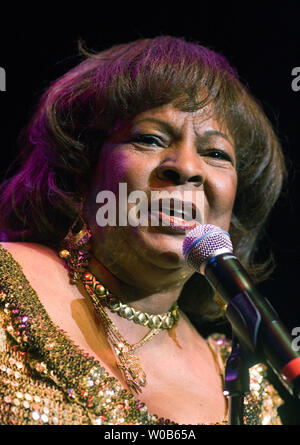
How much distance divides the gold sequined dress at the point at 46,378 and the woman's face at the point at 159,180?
322 millimetres

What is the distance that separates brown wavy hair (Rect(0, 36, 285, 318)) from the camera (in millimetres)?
1640

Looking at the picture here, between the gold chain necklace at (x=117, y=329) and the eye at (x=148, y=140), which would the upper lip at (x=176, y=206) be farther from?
the gold chain necklace at (x=117, y=329)

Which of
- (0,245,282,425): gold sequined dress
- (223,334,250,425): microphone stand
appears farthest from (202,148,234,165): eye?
(223,334,250,425): microphone stand

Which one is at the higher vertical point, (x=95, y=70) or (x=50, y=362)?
(x=95, y=70)

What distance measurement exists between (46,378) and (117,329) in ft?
1.11

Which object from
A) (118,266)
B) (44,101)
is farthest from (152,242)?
(44,101)

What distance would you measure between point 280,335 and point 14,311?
68cm

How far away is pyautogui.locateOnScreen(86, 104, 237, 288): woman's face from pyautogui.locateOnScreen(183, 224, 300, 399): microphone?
413 millimetres

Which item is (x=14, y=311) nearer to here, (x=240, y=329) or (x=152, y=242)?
(x=152, y=242)

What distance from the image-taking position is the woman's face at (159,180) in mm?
1522

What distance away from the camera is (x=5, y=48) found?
199 cm

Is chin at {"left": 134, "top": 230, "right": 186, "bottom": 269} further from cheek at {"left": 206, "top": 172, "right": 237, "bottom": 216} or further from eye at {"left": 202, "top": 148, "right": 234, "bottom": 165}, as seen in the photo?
eye at {"left": 202, "top": 148, "right": 234, "bottom": 165}

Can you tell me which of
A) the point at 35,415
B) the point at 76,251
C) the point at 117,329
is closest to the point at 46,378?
the point at 35,415

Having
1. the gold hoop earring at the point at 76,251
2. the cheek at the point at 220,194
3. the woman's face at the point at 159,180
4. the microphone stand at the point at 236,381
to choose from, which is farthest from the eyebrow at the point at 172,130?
the microphone stand at the point at 236,381
